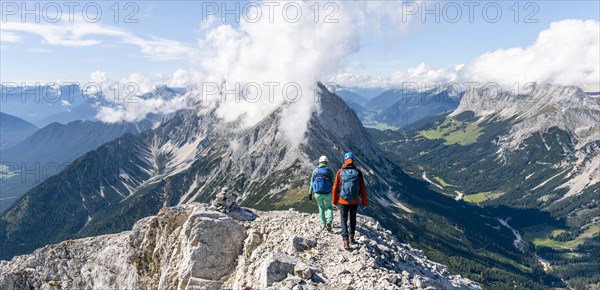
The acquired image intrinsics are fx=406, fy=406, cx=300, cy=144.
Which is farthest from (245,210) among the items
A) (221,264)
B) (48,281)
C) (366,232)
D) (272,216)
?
(48,281)

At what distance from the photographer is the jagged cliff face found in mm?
28406

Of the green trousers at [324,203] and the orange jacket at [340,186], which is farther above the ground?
the orange jacket at [340,186]

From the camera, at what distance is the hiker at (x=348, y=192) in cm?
3048

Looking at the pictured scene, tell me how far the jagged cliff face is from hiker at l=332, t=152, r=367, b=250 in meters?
2.21

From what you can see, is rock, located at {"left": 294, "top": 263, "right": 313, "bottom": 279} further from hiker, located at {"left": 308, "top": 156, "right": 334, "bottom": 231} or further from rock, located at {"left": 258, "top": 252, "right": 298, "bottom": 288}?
hiker, located at {"left": 308, "top": 156, "right": 334, "bottom": 231}

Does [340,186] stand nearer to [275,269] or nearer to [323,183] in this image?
[323,183]

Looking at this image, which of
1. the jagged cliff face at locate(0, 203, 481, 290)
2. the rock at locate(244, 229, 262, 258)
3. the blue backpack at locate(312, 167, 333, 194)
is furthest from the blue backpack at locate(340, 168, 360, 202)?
the rock at locate(244, 229, 262, 258)

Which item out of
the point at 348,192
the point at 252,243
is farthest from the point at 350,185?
the point at 252,243

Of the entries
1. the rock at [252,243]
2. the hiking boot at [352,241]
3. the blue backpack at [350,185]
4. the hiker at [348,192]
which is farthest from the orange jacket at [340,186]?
the rock at [252,243]

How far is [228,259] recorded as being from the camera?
40.2m

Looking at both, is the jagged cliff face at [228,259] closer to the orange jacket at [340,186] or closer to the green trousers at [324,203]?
the green trousers at [324,203]

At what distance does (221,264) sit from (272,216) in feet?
23.5

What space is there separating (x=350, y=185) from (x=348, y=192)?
0.57m

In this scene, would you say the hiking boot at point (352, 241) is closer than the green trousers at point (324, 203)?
Yes
